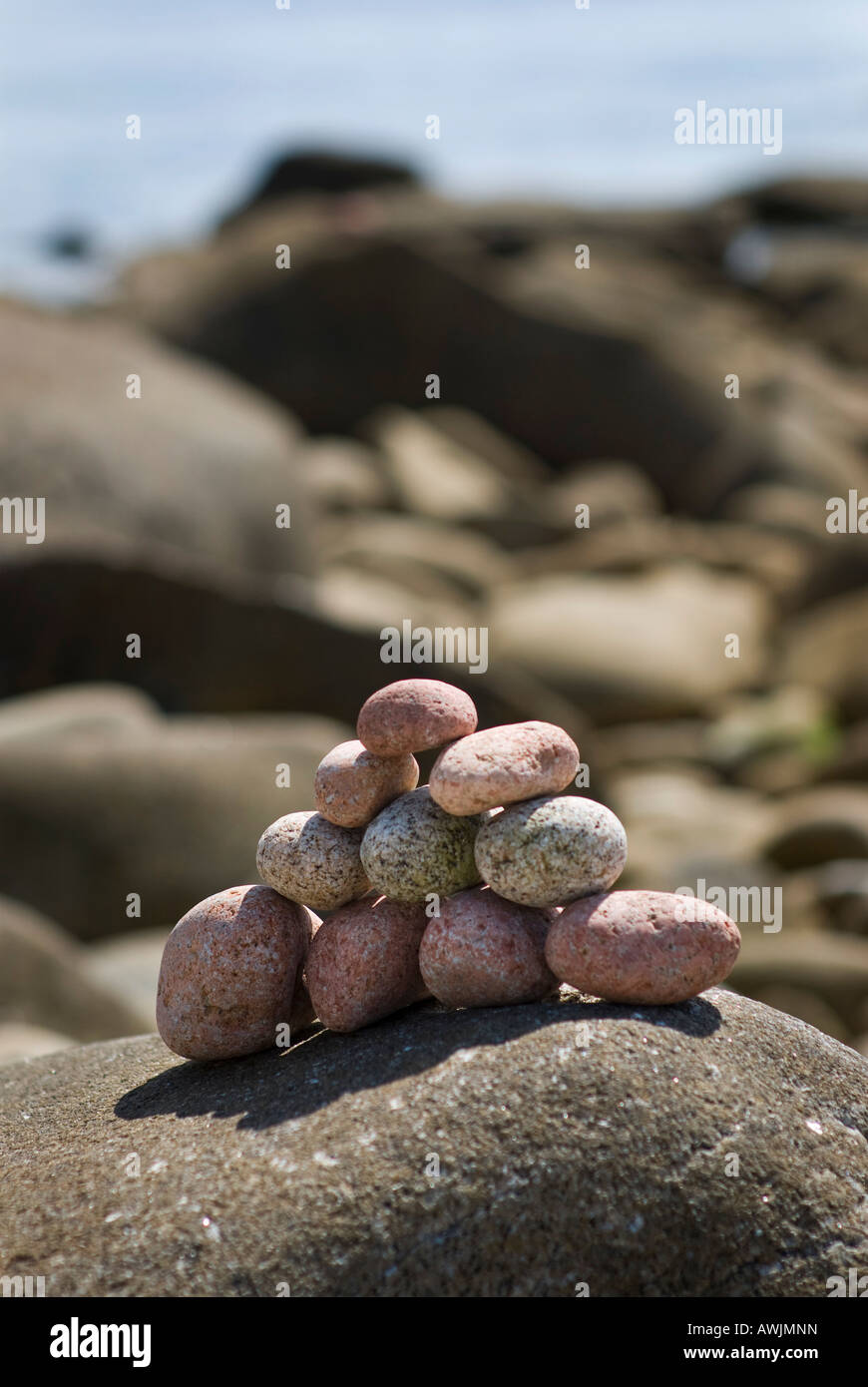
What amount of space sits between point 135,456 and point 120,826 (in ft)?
13.5

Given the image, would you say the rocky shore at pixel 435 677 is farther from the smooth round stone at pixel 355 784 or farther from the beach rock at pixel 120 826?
the smooth round stone at pixel 355 784

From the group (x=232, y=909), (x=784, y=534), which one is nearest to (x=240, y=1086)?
(x=232, y=909)

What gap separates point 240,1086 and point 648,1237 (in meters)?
0.90

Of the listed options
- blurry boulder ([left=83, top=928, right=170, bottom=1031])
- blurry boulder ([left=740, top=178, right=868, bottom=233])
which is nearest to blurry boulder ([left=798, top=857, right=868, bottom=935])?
blurry boulder ([left=83, top=928, right=170, bottom=1031])

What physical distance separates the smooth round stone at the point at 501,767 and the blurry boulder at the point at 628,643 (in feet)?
27.5

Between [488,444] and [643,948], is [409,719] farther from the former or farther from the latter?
[488,444]

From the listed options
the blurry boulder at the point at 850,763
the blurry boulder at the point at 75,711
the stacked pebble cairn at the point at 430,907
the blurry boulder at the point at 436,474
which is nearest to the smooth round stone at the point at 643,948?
the stacked pebble cairn at the point at 430,907

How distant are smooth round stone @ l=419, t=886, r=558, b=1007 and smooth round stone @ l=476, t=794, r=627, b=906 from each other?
0.06 meters

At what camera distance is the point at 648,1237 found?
274 cm

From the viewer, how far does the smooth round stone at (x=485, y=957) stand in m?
3.10

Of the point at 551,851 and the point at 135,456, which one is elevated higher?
the point at 135,456

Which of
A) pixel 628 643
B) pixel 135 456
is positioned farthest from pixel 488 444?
pixel 135 456

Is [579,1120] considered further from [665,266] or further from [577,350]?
[665,266]

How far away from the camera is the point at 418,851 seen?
3.17 meters
